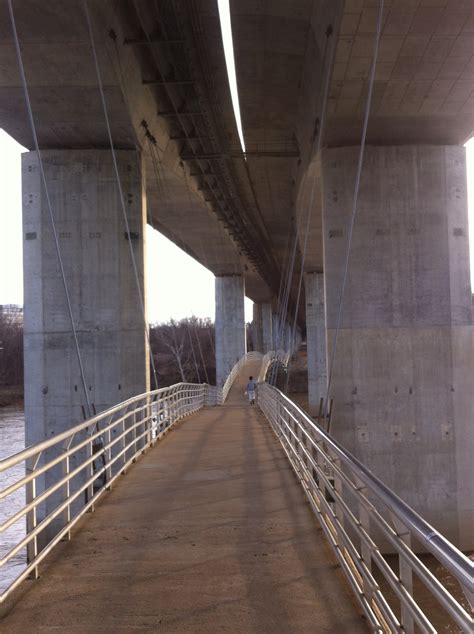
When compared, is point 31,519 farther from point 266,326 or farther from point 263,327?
point 266,326

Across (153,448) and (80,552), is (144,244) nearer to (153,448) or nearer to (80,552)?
(153,448)

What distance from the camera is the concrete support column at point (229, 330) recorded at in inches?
2253

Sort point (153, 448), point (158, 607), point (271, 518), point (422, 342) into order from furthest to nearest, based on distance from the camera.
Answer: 1. point (422, 342)
2. point (153, 448)
3. point (271, 518)
4. point (158, 607)

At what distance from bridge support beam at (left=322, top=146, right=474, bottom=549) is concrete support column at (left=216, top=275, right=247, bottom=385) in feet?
122

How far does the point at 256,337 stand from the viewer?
101 meters

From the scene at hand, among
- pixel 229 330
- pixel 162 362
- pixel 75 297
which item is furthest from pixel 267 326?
pixel 75 297

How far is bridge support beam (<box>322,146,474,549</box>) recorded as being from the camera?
19.7 metres

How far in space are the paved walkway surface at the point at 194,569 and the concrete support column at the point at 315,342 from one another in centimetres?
3515

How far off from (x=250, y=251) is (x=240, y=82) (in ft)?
84.0

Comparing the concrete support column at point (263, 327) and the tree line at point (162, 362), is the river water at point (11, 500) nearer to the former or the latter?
the tree line at point (162, 362)

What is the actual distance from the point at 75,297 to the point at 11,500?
12.6 metres

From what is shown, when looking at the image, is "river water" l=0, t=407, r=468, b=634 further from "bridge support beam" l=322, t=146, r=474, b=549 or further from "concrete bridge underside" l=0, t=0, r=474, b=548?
"bridge support beam" l=322, t=146, r=474, b=549

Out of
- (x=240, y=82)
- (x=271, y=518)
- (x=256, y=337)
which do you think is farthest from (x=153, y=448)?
(x=256, y=337)

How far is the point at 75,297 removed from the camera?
66.6 ft
